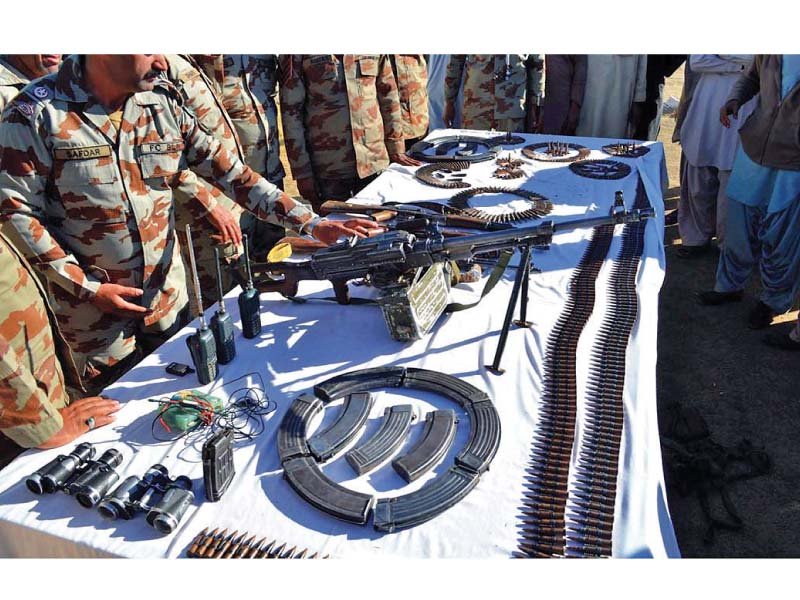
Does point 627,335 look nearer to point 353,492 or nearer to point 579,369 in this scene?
point 579,369

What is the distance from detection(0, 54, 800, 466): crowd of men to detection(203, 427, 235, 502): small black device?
29.9 inches

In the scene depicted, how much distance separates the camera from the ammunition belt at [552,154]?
22.0 feet

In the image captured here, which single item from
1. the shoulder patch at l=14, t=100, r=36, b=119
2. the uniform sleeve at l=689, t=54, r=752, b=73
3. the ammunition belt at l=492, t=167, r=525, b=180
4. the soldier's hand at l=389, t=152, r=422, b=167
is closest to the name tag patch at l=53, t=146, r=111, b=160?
the shoulder patch at l=14, t=100, r=36, b=119

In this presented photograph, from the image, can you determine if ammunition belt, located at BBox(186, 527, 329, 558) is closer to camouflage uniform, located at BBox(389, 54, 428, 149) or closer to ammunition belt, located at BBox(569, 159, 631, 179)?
ammunition belt, located at BBox(569, 159, 631, 179)

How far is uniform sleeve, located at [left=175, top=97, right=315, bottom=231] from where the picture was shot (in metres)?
3.88

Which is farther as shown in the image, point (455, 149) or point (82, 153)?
point (455, 149)

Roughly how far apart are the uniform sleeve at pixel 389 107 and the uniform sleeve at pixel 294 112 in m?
1.00

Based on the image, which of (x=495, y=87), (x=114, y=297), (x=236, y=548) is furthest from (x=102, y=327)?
(x=495, y=87)

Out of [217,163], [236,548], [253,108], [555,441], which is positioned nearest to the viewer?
[236,548]

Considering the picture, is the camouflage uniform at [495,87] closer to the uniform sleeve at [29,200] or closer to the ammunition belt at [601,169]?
the ammunition belt at [601,169]

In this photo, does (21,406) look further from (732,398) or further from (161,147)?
(732,398)

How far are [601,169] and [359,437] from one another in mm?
4769

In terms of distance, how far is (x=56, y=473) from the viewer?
A: 2363 mm

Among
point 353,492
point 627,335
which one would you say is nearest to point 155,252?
point 353,492
